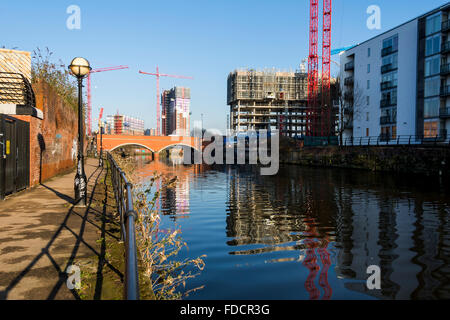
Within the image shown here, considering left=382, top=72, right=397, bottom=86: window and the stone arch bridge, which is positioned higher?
left=382, top=72, right=397, bottom=86: window

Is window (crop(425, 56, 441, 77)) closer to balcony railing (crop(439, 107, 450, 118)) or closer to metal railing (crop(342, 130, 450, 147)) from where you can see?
balcony railing (crop(439, 107, 450, 118))

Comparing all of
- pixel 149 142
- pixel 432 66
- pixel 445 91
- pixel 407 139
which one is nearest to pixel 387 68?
pixel 432 66

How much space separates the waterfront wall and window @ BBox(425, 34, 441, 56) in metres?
15.2

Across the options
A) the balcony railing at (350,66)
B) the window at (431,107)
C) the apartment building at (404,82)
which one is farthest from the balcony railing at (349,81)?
the window at (431,107)

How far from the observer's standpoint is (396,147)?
35.0m

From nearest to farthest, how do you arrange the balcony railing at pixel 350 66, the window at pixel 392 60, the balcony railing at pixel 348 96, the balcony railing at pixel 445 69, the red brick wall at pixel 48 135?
the red brick wall at pixel 48 135, the balcony railing at pixel 445 69, the window at pixel 392 60, the balcony railing at pixel 348 96, the balcony railing at pixel 350 66

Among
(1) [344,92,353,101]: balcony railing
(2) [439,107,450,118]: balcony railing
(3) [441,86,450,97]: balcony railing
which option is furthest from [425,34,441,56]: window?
(1) [344,92,353,101]: balcony railing

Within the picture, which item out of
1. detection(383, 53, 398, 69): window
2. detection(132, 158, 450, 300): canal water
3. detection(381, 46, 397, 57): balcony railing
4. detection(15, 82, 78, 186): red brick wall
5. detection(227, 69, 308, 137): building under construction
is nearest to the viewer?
detection(132, 158, 450, 300): canal water

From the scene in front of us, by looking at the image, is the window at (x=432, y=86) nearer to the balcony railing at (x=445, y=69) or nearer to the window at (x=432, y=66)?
the window at (x=432, y=66)

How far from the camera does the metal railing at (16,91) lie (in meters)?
12.7

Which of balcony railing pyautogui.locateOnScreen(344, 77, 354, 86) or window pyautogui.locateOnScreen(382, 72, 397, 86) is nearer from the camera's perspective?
window pyautogui.locateOnScreen(382, 72, 397, 86)

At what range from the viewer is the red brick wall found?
13.2 m
